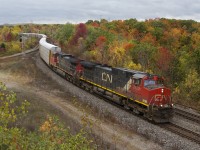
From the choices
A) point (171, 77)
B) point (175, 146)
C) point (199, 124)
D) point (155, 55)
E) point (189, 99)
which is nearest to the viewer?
point (175, 146)

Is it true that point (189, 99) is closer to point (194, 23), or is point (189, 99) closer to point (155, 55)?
point (155, 55)

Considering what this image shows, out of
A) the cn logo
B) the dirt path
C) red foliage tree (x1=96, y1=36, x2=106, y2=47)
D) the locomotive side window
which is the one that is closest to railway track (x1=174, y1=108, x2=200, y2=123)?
the locomotive side window

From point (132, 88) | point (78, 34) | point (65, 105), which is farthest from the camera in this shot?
point (78, 34)

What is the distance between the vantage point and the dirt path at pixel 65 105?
58.5ft

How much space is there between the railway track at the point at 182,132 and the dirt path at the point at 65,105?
2322 millimetres

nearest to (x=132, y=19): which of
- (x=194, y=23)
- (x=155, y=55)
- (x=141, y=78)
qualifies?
(x=194, y=23)

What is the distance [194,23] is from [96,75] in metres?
102

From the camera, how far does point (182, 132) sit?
19.5 m

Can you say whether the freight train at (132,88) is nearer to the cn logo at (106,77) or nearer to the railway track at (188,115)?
the cn logo at (106,77)

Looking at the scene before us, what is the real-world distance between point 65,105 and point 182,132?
453 inches

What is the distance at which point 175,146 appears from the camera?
17.3 metres

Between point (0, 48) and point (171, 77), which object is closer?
point (171, 77)

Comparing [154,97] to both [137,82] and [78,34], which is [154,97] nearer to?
[137,82]

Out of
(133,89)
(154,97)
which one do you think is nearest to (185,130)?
Answer: (154,97)
